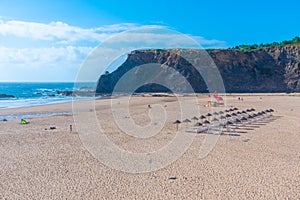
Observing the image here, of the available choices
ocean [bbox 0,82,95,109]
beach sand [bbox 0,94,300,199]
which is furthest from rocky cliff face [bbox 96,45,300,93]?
beach sand [bbox 0,94,300,199]

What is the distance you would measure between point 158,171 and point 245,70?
5587 cm

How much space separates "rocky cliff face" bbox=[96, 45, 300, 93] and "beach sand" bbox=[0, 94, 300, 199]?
45.2 m

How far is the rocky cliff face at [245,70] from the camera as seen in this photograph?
5815cm

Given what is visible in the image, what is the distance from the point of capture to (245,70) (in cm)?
6097

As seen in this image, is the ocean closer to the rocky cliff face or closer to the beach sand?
the rocky cliff face

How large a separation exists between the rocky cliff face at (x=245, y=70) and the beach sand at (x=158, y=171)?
45.2 metres

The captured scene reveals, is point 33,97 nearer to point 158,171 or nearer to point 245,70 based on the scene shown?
point 245,70

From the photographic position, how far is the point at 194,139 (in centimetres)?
1466

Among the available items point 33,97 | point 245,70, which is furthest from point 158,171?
point 245,70

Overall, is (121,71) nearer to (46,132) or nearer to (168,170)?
(46,132)

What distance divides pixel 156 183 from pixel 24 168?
5.06m

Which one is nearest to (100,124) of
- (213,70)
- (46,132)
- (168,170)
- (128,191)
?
(46,132)

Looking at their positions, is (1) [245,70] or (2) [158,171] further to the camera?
(1) [245,70]

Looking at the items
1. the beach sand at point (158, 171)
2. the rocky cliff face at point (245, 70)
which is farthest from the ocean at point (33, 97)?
the beach sand at point (158, 171)
